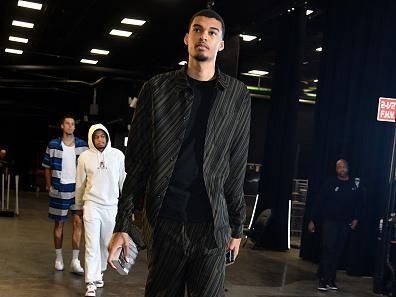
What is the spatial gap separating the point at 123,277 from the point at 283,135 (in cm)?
528

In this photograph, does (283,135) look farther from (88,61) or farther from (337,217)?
(88,61)

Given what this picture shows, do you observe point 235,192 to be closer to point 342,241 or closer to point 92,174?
point 92,174

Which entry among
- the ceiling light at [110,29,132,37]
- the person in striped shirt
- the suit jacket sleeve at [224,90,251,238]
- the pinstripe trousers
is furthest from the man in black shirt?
the ceiling light at [110,29,132,37]

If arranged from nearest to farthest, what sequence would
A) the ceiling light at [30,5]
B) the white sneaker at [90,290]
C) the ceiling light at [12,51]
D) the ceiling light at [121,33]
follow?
1. the white sneaker at [90,290]
2. the ceiling light at [30,5]
3. the ceiling light at [121,33]
4. the ceiling light at [12,51]

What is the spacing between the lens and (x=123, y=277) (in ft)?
25.2

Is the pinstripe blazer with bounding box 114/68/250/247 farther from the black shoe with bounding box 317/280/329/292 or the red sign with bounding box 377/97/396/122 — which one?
the red sign with bounding box 377/97/396/122

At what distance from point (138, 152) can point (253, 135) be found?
18.0m

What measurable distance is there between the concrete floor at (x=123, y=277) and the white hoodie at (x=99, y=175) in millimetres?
987

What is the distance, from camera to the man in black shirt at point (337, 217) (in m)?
8.37

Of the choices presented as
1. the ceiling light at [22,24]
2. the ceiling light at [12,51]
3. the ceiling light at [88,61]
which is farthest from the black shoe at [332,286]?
the ceiling light at [12,51]

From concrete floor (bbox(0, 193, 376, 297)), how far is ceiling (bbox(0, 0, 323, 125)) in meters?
4.56

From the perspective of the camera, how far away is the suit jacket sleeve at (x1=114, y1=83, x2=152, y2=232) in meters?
2.50

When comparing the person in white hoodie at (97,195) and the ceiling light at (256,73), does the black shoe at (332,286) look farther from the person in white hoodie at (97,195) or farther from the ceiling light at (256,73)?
the ceiling light at (256,73)

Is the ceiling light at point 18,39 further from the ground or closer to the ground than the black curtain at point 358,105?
further from the ground
